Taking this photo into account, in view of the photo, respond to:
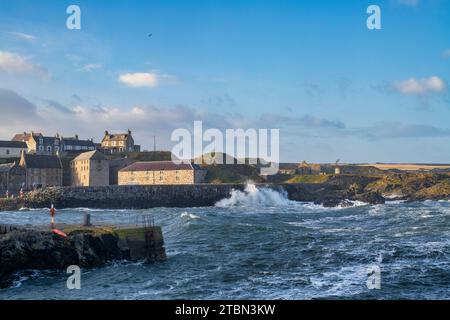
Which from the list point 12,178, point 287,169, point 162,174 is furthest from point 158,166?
point 287,169

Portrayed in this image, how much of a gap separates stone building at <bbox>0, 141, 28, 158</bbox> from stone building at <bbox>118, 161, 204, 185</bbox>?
27403 millimetres

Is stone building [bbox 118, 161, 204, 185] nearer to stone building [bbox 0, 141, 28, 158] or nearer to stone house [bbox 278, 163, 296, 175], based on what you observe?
stone building [bbox 0, 141, 28, 158]

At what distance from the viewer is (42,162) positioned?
91000 mm

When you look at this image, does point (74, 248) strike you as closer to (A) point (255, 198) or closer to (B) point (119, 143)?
(A) point (255, 198)

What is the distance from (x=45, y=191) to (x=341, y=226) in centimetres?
4806

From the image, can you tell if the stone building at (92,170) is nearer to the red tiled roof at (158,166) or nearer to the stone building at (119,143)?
the red tiled roof at (158,166)

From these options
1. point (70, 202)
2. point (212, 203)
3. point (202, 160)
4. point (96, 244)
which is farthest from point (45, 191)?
point (96, 244)

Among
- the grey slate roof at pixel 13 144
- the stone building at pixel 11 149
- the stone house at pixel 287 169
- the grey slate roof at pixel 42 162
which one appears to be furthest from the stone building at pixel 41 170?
the stone house at pixel 287 169

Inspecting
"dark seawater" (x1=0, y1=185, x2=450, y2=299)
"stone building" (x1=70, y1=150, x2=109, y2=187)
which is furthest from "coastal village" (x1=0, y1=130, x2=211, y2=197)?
"dark seawater" (x1=0, y1=185, x2=450, y2=299)

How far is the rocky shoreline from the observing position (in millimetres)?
75688

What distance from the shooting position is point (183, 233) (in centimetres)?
4106

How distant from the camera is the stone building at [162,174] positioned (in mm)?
90500

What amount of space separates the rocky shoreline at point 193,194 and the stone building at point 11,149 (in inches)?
1253

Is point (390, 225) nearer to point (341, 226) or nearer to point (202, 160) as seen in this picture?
point (341, 226)
